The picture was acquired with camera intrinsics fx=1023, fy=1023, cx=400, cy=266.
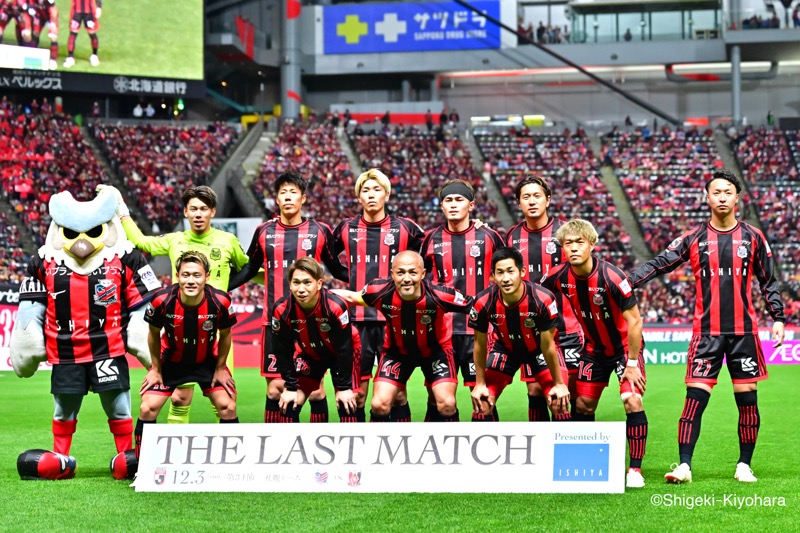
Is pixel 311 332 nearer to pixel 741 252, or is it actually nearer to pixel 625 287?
pixel 625 287

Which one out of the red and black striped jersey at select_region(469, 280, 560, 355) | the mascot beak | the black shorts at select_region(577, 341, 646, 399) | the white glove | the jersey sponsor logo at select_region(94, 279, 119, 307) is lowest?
the black shorts at select_region(577, 341, 646, 399)

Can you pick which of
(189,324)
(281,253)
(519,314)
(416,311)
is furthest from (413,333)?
(189,324)

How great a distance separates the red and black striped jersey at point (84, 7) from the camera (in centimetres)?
2984

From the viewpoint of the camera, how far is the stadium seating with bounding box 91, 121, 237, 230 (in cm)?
3019

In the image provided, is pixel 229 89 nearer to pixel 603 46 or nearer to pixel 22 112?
pixel 22 112

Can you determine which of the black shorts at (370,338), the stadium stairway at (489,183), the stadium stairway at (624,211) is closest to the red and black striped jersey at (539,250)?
the black shorts at (370,338)

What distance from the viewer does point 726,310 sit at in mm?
6867

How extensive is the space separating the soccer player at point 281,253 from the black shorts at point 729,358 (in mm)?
2847

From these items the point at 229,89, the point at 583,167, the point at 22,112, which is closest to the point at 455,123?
the point at 583,167

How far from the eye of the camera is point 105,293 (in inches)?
286

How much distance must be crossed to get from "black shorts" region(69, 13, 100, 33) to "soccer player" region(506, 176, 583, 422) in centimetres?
2507

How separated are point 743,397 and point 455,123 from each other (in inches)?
1265

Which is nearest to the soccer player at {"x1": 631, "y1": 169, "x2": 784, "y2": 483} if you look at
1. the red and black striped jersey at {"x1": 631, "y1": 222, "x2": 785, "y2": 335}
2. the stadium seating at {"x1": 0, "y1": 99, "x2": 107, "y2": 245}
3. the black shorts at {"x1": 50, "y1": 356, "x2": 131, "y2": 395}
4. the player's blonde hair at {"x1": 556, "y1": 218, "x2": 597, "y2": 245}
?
the red and black striped jersey at {"x1": 631, "y1": 222, "x2": 785, "y2": 335}

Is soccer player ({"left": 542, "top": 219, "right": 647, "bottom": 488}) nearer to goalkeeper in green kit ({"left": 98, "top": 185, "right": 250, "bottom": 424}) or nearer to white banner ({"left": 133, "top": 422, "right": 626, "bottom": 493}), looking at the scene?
white banner ({"left": 133, "top": 422, "right": 626, "bottom": 493})
